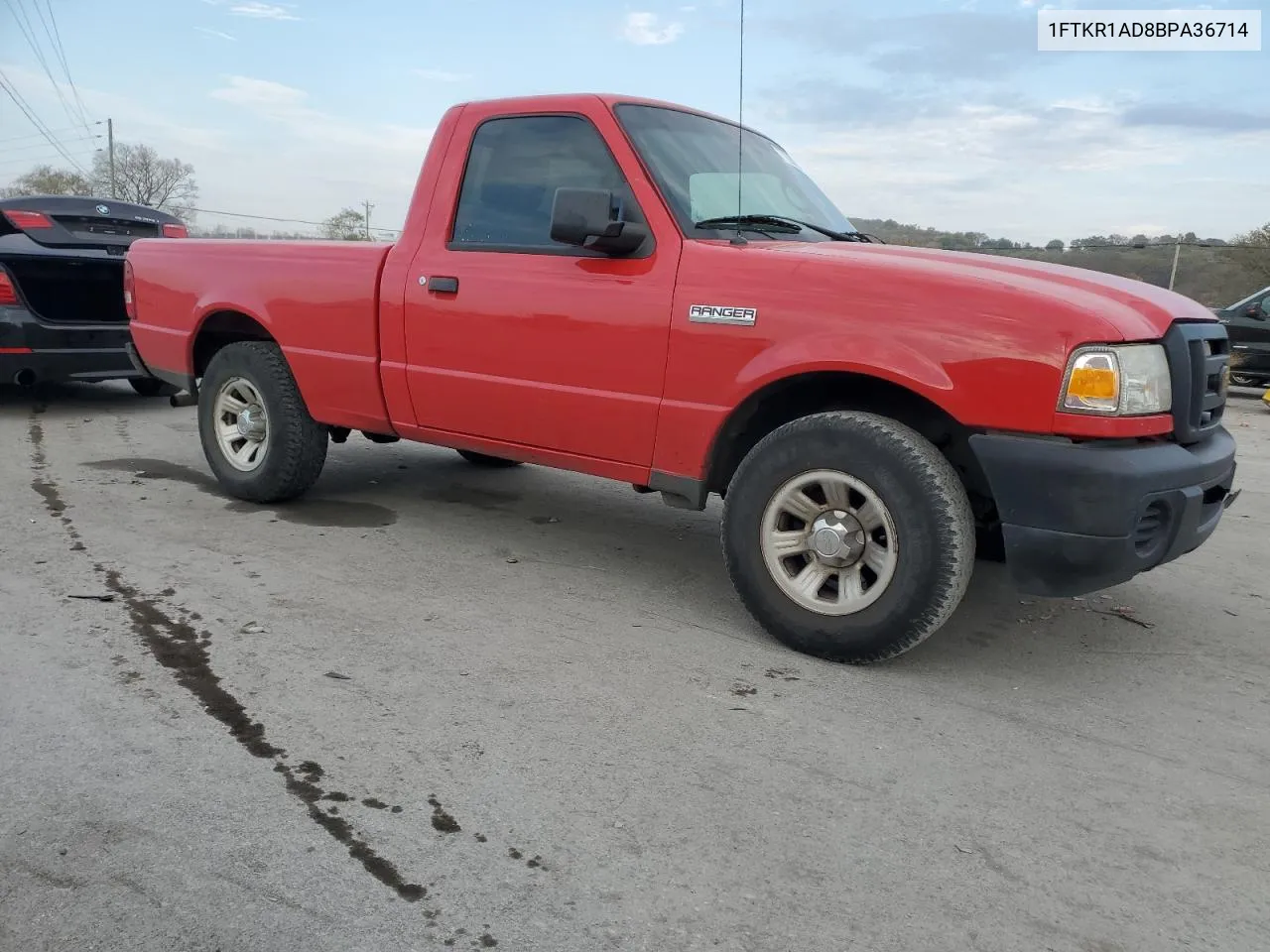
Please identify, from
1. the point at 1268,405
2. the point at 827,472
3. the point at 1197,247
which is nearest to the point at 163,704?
the point at 827,472

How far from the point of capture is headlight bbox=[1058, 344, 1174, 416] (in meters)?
2.90

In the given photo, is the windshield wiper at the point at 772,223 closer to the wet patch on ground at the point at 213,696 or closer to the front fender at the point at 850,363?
the front fender at the point at 850,363

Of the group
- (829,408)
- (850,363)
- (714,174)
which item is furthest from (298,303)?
(850,363)

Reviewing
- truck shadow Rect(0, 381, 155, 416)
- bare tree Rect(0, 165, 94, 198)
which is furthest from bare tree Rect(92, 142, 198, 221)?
truck shadow Rect(0, 381, 155, 416)

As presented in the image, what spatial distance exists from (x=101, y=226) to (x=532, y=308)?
561 cm

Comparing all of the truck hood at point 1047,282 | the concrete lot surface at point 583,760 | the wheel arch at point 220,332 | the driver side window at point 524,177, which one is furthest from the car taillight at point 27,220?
the truck hood at point 1047,282

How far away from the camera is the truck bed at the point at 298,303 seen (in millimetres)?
4621

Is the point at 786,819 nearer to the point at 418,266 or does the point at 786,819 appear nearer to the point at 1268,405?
the point at 418,266

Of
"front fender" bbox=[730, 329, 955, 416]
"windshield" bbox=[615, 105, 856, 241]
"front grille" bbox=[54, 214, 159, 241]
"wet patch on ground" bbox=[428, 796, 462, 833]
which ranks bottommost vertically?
"wet patch on ground" bbox=[428, 796, 462, 833]

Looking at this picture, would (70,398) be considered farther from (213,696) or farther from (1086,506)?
(1086,506)

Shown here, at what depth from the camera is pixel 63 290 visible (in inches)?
297

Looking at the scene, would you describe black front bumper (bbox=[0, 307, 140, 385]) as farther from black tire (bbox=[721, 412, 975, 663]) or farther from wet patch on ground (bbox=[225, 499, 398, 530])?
black tire (bbox=[721, 412, 975, 663])

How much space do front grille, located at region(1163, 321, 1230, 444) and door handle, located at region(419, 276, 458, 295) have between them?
2.73 meters

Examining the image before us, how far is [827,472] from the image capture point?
331 cm
